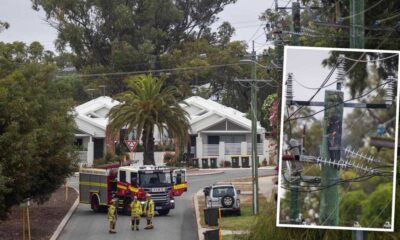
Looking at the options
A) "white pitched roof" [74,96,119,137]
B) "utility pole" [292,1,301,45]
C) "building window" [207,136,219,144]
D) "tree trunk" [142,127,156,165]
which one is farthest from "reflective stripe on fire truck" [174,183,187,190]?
"building window" [207,136,219,144]

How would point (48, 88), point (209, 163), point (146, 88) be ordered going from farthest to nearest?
point (209, 163) < point (146, 88) < point (48, 88)

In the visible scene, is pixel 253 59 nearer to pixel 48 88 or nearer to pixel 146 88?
pixel 48 88

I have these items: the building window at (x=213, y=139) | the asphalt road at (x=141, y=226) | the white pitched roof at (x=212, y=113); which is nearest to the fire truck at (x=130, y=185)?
the asphalt road at (x=141, y=226)

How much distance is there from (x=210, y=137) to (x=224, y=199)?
125 feet

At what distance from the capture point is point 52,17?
83.4 metres

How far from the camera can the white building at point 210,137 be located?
7100 cm

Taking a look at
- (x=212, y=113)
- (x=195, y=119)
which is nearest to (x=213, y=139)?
(x=195, y=119)

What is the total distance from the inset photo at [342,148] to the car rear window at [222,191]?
2609 centimetres

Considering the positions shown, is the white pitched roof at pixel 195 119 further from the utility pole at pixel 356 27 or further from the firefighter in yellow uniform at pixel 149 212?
the utility pole at pixel 356 27

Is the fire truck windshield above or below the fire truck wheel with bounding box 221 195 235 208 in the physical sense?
above

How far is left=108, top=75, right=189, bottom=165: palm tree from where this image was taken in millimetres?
56178

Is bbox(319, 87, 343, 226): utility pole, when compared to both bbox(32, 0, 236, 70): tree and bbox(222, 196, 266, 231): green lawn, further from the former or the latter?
bbox(32, 0, 236, 70): tree

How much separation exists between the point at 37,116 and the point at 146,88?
27.6m

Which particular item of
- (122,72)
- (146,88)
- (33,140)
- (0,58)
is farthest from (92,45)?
(33,140)
